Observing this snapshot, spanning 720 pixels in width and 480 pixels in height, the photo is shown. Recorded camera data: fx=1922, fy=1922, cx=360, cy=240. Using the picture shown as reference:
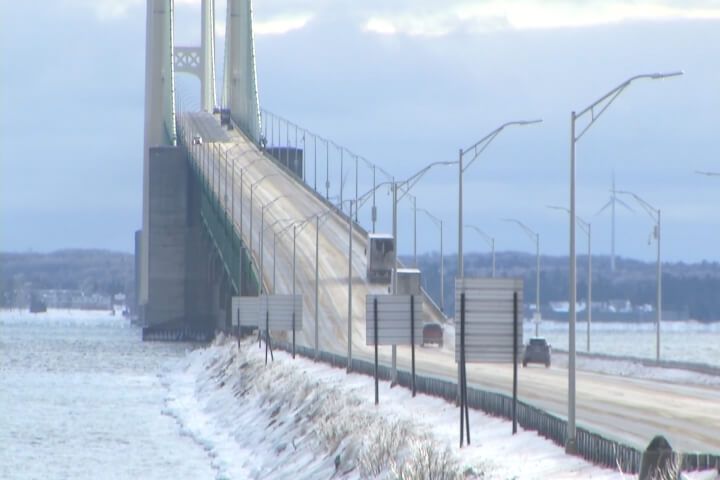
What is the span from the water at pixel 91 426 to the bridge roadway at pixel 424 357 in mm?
8141

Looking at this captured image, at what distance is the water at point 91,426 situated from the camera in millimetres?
41688

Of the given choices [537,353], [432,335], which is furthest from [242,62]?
[537,353]

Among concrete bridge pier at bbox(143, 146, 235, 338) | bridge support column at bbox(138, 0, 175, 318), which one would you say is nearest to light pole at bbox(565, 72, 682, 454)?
concrete bridge pier at bbox(143, 146, 235, 338)

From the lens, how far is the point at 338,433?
35812 millimetres

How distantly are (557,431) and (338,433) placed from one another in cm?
765

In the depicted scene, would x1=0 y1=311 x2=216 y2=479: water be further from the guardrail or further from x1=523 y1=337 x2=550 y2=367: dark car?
x1=523 y1=337 x2=550 y2=367: dark car

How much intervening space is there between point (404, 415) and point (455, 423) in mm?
2243

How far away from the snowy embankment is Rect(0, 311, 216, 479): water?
1.03 metres

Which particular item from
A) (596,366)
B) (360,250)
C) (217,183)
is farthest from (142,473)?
(217,183)

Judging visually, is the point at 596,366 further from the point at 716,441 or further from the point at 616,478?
the point at 616,478

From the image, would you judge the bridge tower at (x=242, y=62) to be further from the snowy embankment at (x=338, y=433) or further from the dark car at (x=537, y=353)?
the snowy embankment at (x=338, y=433)

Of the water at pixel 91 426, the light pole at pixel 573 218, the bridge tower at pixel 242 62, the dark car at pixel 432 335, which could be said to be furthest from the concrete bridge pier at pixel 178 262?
the light pole at pixel 573 218

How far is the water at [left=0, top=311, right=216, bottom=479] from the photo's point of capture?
41688 millimetres

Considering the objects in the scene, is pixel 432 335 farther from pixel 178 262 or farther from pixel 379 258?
pixel 178 262
